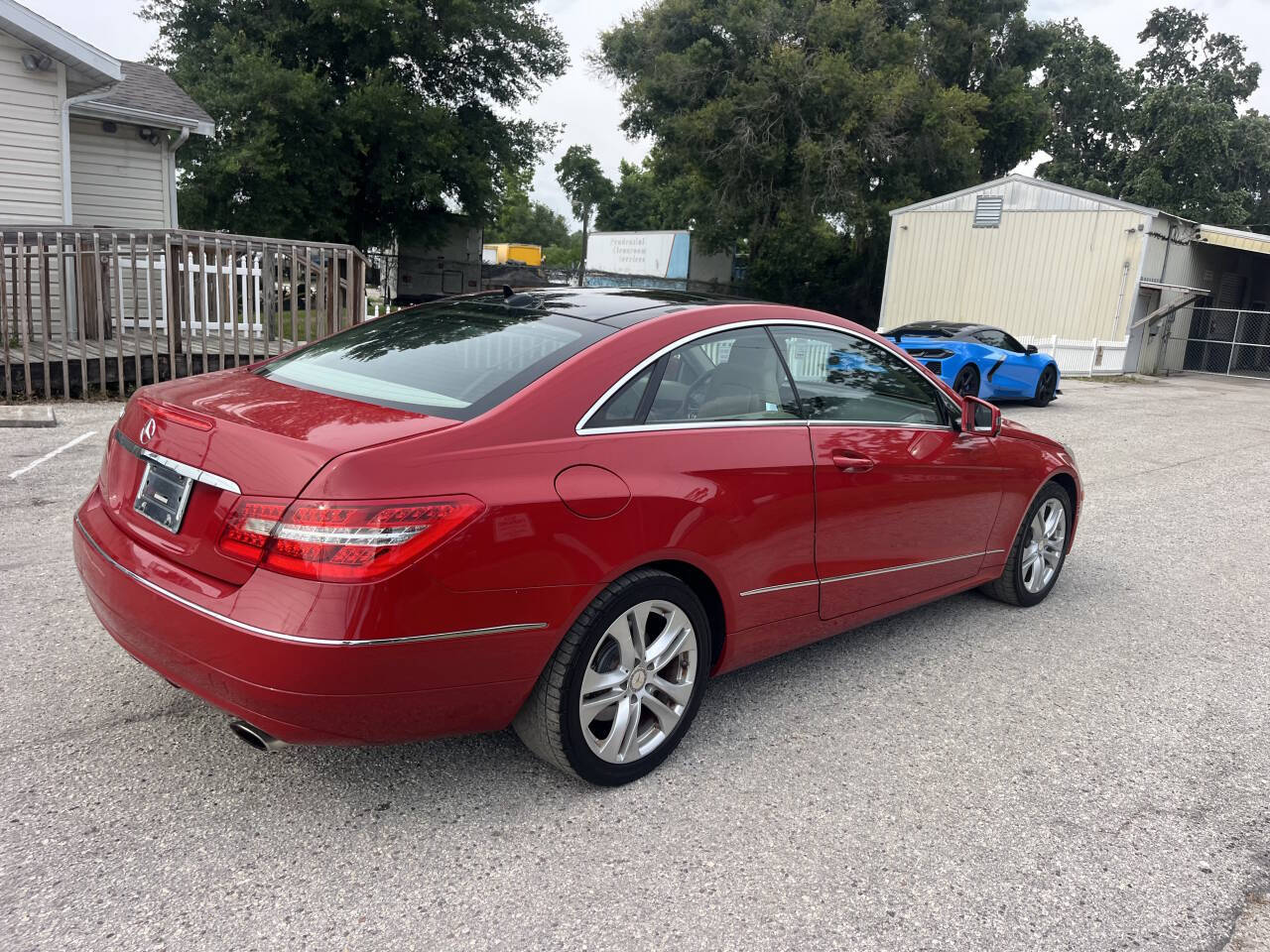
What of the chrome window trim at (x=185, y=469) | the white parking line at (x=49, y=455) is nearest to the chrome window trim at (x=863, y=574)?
the chrome window trim at (x=185, y=469)

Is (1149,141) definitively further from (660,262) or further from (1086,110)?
(660,262)

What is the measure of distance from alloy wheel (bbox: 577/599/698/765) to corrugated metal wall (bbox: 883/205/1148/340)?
22917 millimetres

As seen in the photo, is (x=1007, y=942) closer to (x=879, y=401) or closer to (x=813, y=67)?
(x=879, y=401)

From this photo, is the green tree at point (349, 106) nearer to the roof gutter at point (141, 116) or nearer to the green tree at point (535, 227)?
the roof gutter at point (141, 116)

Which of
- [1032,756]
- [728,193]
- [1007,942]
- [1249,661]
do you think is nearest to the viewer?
[1007,942]

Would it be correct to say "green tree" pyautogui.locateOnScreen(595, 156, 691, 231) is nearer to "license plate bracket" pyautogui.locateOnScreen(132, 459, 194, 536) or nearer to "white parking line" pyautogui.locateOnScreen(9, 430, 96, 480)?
"white parking line" pyautogui.locateOnScreen(9, 430, 96, 480)

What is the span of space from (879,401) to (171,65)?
3097 cm

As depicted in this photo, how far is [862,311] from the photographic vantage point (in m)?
36.6

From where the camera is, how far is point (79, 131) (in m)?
14.8

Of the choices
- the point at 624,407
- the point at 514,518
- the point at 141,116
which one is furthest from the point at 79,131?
the point at 514,518

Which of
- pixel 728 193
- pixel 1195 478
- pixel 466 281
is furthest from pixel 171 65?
pixel 1195 478

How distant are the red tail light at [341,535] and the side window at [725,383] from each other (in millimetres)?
903

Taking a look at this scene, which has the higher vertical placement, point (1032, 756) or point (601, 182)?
point (601, 182)

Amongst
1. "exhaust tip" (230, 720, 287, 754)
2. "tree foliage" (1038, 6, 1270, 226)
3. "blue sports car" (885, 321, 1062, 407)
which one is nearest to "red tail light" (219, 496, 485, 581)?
"exhaust tip" (230, 720, 287, 754)
